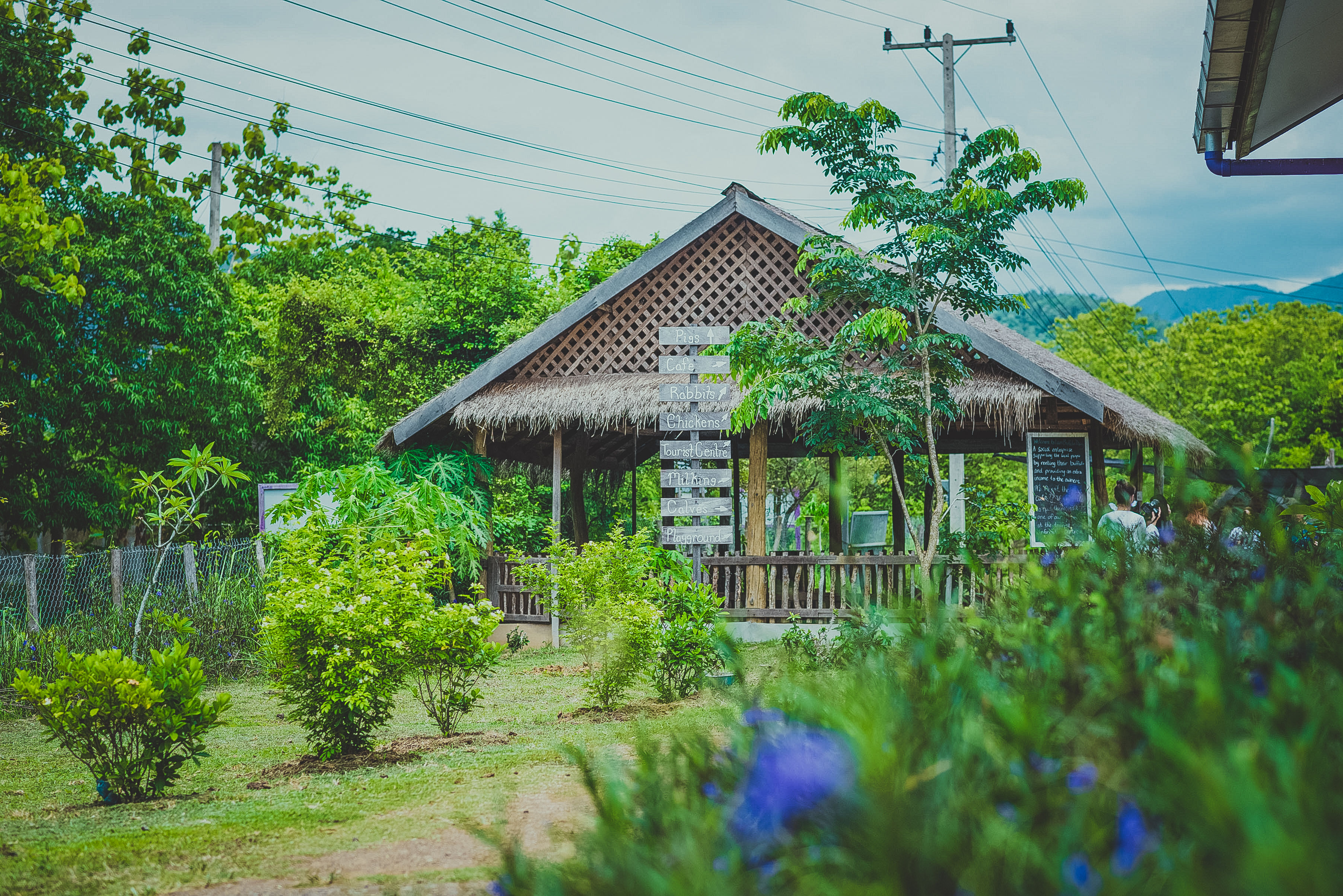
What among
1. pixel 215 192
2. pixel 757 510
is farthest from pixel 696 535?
pixel 215 192

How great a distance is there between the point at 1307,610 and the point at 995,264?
27.3 ft

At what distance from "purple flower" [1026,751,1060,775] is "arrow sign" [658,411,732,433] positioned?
9.00m

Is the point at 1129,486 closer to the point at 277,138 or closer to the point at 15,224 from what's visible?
the point at 277,138

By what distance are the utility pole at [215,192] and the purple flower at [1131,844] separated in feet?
78.6

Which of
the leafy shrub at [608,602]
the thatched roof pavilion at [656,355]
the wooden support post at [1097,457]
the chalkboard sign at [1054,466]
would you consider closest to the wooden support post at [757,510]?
the thatched roof pavilion at [656,355]

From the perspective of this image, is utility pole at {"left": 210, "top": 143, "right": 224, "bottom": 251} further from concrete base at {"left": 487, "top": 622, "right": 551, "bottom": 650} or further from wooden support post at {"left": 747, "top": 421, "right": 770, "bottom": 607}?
wooden support post at {"left": 747, "top": 421, "right": 770, "bottom": 607}

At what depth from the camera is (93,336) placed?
17.3 m

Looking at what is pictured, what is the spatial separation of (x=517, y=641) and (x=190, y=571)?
3.89 m

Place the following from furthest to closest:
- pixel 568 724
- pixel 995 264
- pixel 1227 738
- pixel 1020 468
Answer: pixel 1020 468 → pixel 995 264 → pixel 568 724 → pixel 1227 738

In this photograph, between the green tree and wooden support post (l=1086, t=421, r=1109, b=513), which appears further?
wooden support post (l=1086, t=421, r=1109, b=513)

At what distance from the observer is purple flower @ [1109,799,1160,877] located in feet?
4.09

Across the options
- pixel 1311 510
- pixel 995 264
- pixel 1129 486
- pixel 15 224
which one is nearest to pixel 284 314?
pixel 15 224

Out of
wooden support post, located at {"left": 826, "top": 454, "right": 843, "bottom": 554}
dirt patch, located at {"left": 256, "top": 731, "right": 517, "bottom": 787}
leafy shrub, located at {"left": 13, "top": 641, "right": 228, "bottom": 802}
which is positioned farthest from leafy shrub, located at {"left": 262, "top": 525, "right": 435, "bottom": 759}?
wooden support post, located at {"left": 826, "top": 454, "right": 843, "bottom": 554}

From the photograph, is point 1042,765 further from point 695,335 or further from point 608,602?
point 695,335
